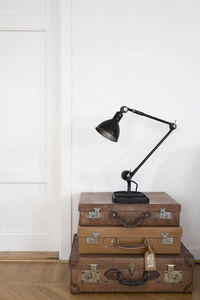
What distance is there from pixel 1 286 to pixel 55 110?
1.31 meters

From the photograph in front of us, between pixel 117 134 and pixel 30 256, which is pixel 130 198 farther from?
pixel 30 256

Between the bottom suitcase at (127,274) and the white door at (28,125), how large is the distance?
0.64m

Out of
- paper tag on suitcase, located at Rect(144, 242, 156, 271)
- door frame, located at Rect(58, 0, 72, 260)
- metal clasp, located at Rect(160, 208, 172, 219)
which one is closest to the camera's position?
paper tag on suitcase, located at Rect(144, 242, 156, 271)

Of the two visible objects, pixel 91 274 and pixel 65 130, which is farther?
pixel 65 130

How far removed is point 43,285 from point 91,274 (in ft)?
1.15

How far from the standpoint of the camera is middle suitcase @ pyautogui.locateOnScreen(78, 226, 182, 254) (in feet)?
5.63

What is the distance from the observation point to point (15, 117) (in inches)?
86.5

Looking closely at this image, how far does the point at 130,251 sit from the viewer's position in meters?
1.72

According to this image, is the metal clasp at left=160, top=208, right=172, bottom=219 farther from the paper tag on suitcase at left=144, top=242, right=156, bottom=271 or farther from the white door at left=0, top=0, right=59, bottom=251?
the white door at left=0, top=0, right=59, bottom=251

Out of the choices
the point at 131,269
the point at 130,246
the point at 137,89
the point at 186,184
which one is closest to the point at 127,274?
the point at 131,269

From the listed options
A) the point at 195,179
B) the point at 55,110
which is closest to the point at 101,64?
the point at 55,110

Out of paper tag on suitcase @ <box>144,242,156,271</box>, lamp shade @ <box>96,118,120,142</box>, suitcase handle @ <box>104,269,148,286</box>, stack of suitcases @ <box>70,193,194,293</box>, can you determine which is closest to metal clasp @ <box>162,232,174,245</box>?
stack of suitcases @ <box>70,193,194,293</box>

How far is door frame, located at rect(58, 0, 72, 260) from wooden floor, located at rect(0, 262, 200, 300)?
0.21 meters

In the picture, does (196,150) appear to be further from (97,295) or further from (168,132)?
(97,295)
